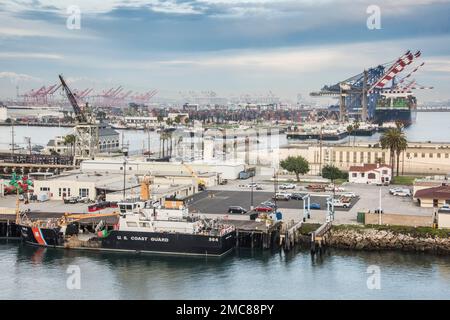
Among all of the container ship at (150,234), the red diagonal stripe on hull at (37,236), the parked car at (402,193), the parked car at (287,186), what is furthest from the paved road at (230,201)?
the red diagonal stripe on hull at (37,236)

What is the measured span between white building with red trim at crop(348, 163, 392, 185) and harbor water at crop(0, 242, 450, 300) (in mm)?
8552

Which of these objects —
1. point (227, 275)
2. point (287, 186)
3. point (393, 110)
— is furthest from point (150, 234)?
point (393, 110)

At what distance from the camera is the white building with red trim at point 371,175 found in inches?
873

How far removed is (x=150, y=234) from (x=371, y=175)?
1026cm

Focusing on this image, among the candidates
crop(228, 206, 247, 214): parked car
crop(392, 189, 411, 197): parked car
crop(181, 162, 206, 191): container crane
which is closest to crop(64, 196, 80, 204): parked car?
crop(181, 162, 206, 191): container crane

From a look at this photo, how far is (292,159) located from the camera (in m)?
23.7

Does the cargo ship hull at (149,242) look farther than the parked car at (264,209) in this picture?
No

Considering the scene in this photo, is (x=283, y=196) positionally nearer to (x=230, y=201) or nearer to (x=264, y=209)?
(x=230, y=201)

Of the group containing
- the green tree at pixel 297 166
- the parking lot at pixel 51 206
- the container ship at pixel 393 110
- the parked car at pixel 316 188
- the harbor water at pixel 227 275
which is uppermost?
the container ship at pixel 393 110

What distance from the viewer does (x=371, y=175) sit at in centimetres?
2245

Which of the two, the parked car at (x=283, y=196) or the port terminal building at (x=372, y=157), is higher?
the port terminal building at (x=372, y=157)

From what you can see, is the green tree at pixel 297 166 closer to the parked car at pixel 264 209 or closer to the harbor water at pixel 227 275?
the parked car at pixel 264 209

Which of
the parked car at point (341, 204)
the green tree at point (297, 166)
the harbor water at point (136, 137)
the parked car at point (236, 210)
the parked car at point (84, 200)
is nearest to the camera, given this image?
the parked car at point (236, 210)
